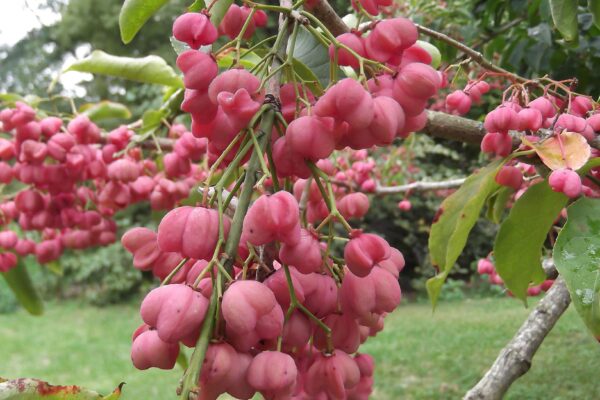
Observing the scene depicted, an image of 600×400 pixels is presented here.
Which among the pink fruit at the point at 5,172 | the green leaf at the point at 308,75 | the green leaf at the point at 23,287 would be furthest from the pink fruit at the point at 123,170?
the green leaf at the point at 308,75

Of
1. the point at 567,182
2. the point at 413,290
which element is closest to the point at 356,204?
the point at 567,182

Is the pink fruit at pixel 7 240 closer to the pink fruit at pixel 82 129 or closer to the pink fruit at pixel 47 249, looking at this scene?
the pink fruit at pixel 47 249

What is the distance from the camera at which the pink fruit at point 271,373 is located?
1.47 ft

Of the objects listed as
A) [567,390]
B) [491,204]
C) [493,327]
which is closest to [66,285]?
[493,327]

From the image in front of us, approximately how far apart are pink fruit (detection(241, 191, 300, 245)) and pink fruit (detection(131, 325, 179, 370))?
93 mm

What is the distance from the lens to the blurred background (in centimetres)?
208

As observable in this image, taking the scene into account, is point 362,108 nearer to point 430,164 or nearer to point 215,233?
point 215,233

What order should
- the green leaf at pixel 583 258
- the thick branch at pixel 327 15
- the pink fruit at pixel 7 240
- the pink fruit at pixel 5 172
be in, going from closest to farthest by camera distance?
the green leaf at pixel 583 258 → the thick branch at pixel 327 15 → the pink fruit at pixel 5 172 → the pink fruit at pixel 7 240

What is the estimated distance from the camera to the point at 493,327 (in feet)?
10.9

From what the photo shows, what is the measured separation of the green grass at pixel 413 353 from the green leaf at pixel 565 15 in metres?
1.45

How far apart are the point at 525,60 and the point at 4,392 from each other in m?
1.88

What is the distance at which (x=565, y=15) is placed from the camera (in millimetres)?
983

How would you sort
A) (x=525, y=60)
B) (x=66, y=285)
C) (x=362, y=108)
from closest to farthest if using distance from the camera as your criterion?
1. (x=362, y=108)
2. (x=525, y=60)
3. (x=66, y=285)

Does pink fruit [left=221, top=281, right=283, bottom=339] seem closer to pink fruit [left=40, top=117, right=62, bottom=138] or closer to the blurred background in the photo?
the blurred background
